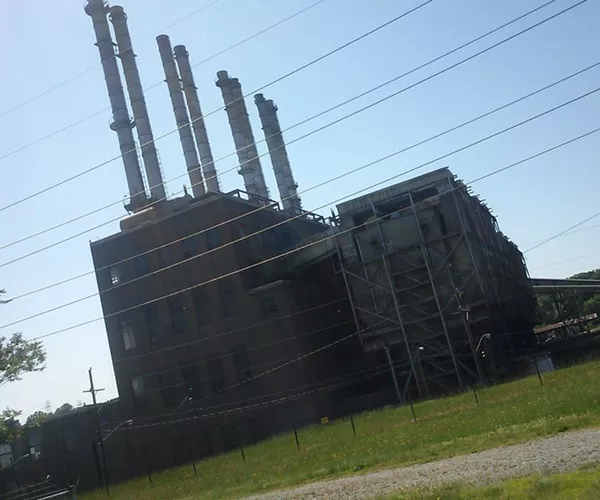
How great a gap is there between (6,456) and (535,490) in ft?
173

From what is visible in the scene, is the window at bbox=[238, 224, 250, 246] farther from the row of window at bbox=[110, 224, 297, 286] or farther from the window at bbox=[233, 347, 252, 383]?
the window at bbox=[233, 347, 252, 383]

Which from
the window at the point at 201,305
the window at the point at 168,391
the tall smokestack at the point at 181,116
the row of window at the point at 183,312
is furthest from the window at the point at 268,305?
the tall smokestack at the point at 181,116

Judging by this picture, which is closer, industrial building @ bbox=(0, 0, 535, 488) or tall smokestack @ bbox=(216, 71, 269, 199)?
industrial building @ bbox=(0, 0, 535, 488)

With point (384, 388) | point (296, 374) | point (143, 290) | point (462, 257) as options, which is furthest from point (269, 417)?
point (462, 257)

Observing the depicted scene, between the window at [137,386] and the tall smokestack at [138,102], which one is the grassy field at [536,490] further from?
the tall smokestack at [138,102]

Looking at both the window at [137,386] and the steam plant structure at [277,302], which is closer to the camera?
the steam plant structure at [277,302]

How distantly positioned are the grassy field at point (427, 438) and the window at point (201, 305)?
21.2 meters

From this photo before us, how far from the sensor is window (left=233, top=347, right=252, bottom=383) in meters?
48.0

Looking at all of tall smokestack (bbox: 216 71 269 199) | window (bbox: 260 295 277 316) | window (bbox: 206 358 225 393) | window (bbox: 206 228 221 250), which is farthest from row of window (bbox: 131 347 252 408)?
tall smokestack (bbox: 216 71 269 199)

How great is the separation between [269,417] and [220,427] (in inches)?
146

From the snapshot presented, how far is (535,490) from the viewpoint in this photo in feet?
32.5

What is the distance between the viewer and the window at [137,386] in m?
51.3

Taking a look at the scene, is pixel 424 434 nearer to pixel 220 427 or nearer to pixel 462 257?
pixel 462 257

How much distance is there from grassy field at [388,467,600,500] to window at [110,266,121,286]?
1759 inches
